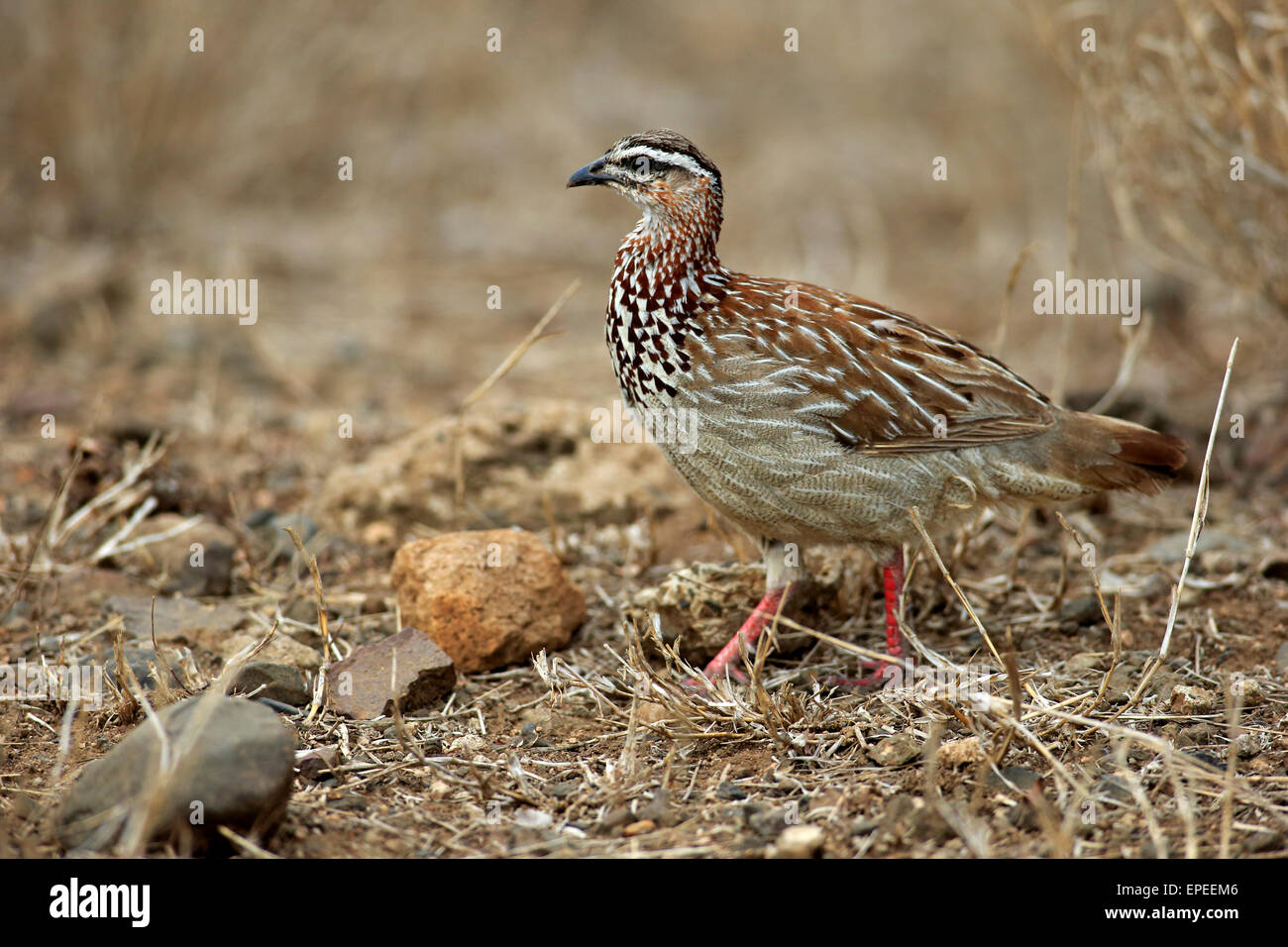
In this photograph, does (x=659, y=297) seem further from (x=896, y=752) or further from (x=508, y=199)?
(x=508, y=199)

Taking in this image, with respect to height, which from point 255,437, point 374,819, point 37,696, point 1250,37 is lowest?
point 374,819

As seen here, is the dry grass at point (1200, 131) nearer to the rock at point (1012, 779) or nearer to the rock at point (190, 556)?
the rock at point (1012, 779)

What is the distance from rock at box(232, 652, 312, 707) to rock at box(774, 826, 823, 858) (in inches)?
73.3

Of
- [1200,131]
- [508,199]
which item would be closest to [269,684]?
[1200,131]

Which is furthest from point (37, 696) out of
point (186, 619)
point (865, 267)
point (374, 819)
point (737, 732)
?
point (865, 267)

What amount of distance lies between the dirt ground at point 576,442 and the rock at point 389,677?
0.37 ft

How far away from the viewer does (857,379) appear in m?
4.59

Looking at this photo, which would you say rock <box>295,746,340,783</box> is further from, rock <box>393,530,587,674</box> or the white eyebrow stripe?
the white eyebrow stripe

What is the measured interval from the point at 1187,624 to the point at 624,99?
9.90m

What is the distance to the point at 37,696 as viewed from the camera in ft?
14.6

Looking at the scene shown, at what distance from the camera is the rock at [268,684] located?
4.39 meters

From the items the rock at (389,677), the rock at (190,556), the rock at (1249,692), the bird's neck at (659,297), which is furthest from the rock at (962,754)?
the rock at (190,556)

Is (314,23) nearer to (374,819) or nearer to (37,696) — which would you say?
(37,696)

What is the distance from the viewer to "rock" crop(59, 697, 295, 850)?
331 cm
